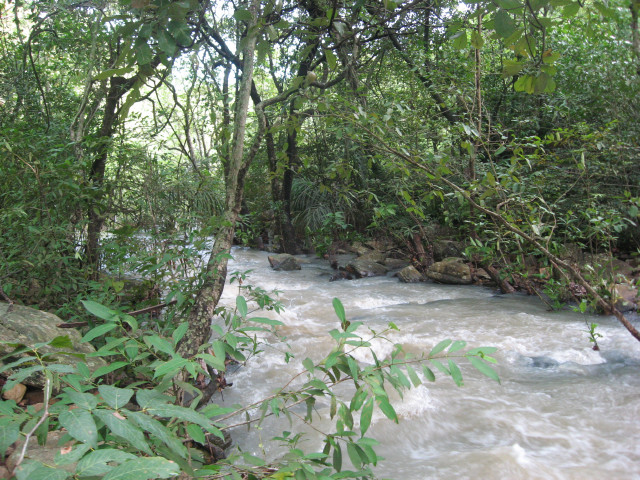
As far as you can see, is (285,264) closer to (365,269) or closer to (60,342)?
(365,269)

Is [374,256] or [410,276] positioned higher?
[374,256]

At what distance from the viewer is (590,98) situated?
18.7ft

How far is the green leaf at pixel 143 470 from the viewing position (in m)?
0.71

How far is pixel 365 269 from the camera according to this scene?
664cm

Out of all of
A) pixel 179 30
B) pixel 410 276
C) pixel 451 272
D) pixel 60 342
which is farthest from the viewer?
pixel 410 276

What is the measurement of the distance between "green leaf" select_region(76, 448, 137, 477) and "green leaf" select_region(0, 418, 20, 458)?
169mm

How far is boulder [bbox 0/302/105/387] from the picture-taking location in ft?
6.88

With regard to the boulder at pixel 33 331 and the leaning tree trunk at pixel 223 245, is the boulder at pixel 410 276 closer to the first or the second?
the leaning tree trunk at pixel 223 245

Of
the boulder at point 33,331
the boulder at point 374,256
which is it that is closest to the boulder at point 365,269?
the boulder at point 374,256

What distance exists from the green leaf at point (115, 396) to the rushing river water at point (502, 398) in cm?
66

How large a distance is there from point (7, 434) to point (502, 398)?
269 centimetres

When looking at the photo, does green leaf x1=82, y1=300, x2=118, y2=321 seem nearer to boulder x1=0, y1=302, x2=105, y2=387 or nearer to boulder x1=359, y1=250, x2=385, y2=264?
boulder x1=0, y1=302, x2=105, y2=387

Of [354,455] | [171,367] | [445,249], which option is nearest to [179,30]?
[171,367]

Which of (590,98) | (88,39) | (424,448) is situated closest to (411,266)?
(590,98)
